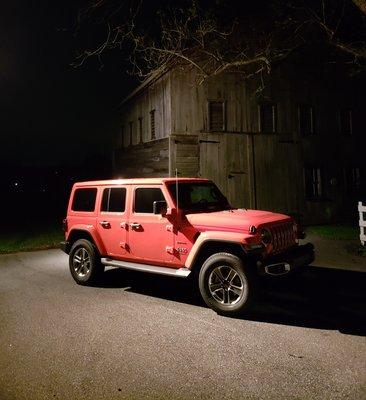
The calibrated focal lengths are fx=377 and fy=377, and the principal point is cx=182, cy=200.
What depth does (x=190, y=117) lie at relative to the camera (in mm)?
16812

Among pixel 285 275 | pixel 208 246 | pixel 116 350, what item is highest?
→ pixel 208 246

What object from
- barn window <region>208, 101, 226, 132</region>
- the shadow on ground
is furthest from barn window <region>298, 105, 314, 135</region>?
the shadow on ground

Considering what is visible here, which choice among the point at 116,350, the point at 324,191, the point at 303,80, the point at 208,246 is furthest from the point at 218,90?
the point at 116,350

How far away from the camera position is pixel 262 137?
58.6 feet

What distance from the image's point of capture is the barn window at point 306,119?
62.9ft

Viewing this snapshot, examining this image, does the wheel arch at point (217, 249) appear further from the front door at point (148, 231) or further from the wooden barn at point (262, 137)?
the wooden barn at point (262, 137)

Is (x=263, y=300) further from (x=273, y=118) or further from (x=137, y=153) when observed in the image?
(x=137, y=153)

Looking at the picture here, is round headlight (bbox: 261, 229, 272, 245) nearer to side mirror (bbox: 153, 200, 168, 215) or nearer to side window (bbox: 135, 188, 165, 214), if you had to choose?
side mirror (bbox: 153, 200, 168, 215)

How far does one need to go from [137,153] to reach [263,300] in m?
15.4

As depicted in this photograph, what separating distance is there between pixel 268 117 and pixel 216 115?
2.80 metres

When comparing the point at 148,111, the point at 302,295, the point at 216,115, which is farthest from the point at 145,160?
the point at 302,295

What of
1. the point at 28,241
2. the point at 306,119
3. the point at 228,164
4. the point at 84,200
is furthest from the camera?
the point at 306,119

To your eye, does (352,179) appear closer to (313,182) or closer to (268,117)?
(313,182)

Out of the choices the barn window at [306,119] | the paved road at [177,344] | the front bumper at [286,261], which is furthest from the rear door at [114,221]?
the barn window at [306,119]
